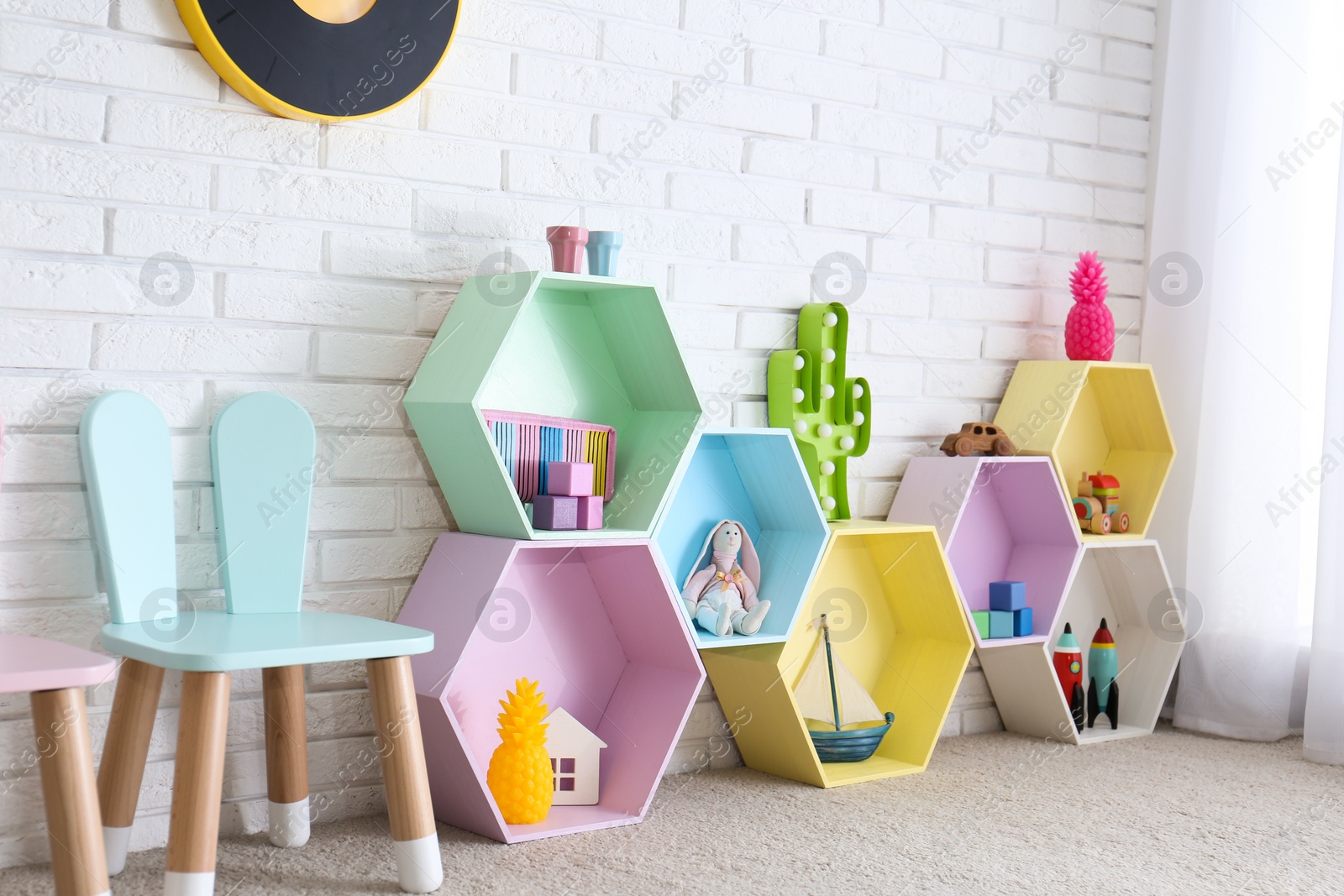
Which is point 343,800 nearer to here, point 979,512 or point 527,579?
point 527,579

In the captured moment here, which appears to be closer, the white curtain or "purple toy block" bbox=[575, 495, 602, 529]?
"purple toy block" bbox=[575, 495, 602, 529]

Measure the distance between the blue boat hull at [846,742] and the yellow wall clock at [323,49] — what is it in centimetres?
120

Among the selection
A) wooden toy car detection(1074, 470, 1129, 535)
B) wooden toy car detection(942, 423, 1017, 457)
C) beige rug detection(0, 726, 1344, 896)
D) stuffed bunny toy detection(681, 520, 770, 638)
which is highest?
wooden toy car detection(942, 423, 1017, 457)

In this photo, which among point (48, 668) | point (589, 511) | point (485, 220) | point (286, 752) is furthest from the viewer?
point (485, 220)

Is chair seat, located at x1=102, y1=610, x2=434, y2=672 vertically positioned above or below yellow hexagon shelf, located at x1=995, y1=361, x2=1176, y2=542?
below

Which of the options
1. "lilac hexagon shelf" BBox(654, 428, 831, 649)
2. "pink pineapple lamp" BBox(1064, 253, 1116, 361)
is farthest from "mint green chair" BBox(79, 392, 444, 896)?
"pink pineapple lamp" BBox(1064, 253, 1116, 361)

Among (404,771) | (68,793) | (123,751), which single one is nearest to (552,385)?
(404,771)

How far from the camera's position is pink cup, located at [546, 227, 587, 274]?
1.73 metres

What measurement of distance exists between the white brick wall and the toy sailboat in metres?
0.16

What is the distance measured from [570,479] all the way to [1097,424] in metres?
1.29

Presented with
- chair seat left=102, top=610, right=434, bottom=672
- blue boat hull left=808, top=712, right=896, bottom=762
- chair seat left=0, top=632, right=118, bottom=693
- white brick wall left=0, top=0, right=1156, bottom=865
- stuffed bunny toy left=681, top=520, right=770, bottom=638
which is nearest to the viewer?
chair seat left=0, top=632, right=118, bottom=693

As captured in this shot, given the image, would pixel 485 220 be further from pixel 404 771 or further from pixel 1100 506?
pixel 1100 506

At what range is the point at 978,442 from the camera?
220 cm

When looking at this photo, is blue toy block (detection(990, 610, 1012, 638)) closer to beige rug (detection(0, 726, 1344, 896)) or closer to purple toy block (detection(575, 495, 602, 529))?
beige rug (detection(0, 726, 1344, 896))
